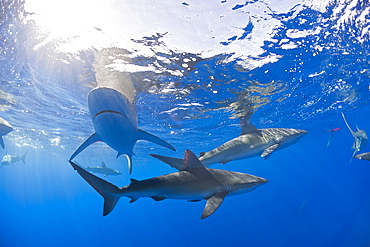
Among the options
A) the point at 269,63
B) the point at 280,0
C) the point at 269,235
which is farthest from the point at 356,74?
the point at 269,235

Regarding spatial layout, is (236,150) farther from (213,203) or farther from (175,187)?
(175,187)

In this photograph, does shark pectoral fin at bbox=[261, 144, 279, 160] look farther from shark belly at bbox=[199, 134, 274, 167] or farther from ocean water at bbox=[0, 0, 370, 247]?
ocean water at bbox=[0, 0, 370, 247]

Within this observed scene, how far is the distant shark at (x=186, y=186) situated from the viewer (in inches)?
154

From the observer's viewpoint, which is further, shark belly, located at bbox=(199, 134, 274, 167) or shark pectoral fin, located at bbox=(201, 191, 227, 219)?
shark belly, located at bbox=(199, 134, 274, 167)

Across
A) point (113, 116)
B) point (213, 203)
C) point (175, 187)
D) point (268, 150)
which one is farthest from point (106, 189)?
point (268, 150)

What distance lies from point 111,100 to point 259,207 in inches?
3279

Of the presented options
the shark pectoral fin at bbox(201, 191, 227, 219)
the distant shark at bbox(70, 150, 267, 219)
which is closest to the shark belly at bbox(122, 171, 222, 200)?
the distant shark at bbox(70, 150, 267, 219)

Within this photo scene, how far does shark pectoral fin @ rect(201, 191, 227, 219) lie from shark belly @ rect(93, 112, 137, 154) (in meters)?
2.55

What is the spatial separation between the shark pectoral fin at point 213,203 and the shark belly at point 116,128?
8.37 ft

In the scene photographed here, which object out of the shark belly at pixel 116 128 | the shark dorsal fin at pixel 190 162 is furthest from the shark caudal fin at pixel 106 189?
the shark dorsal fin at pixel 190 162

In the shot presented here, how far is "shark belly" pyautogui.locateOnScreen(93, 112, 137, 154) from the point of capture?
4.44m

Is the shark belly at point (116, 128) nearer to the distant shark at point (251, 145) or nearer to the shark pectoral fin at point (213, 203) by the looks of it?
the shark pectoral fin at point (213, 203)

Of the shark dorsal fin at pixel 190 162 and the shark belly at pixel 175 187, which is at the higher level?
the shark dorsal fin at pixel 190 162

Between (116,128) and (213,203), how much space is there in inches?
107
